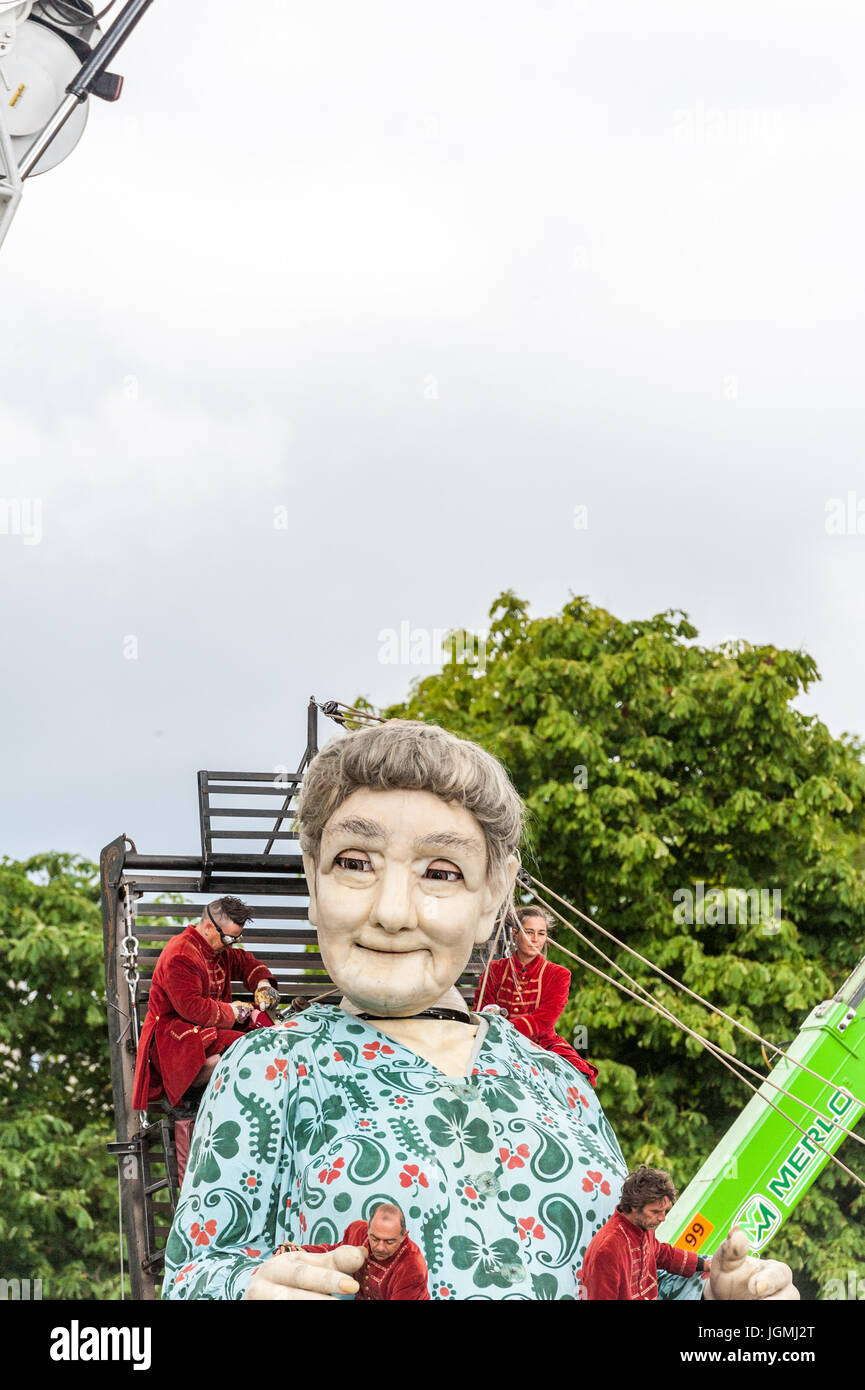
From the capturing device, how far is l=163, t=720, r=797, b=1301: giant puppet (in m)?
2.64

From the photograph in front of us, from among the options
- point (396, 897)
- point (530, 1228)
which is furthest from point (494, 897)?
point (530, 1228)

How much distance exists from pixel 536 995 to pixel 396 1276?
117 inches

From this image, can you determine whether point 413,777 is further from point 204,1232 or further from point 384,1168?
point 204,1232

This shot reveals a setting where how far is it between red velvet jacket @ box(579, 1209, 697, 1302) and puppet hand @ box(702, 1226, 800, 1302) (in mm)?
125

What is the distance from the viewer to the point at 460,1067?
293cm

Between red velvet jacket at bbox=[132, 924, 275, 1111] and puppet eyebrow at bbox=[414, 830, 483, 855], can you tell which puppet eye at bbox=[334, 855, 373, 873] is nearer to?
puppet eyebrow at bbox=[414, 830, 483, 855]

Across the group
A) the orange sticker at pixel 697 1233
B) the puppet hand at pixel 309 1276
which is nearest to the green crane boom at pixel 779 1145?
the orange sticker at pixel 697 1233

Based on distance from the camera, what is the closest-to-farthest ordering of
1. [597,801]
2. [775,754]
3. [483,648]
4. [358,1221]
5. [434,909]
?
[358,1221], [434,909], [597,801], [775,754], [483,648]

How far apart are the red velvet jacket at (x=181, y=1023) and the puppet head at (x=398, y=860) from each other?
9.25 ft

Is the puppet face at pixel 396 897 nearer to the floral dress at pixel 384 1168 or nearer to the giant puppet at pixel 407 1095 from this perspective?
the giant puppet at pixel 407 1095

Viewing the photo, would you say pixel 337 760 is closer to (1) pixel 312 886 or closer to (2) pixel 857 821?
(1) pixel 312 886
